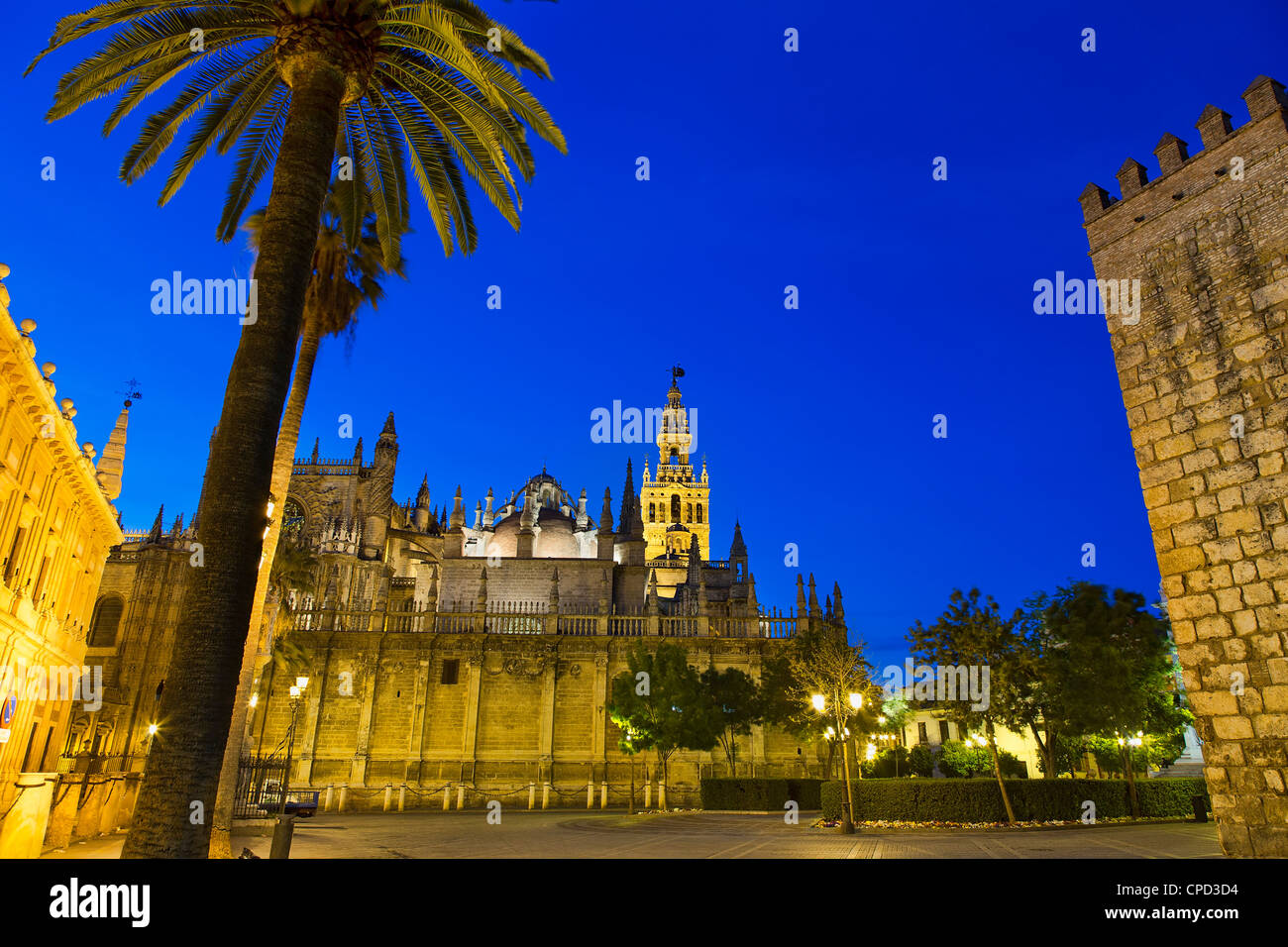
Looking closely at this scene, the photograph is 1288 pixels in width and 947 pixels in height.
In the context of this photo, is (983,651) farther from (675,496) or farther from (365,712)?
(675,496)

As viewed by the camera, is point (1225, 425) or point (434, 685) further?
point (434, 685)

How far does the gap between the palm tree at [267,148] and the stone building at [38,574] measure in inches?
178

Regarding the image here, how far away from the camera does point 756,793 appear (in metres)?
25.5

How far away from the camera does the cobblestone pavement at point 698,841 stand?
12.5 m

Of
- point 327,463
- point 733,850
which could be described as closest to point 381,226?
point 733,850

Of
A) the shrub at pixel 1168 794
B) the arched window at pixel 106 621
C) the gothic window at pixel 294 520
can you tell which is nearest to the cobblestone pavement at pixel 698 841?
the shrub at pixel 1168 794

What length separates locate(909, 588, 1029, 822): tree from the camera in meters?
20.8

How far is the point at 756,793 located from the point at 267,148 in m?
23.8

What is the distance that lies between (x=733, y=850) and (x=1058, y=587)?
19160 mm
